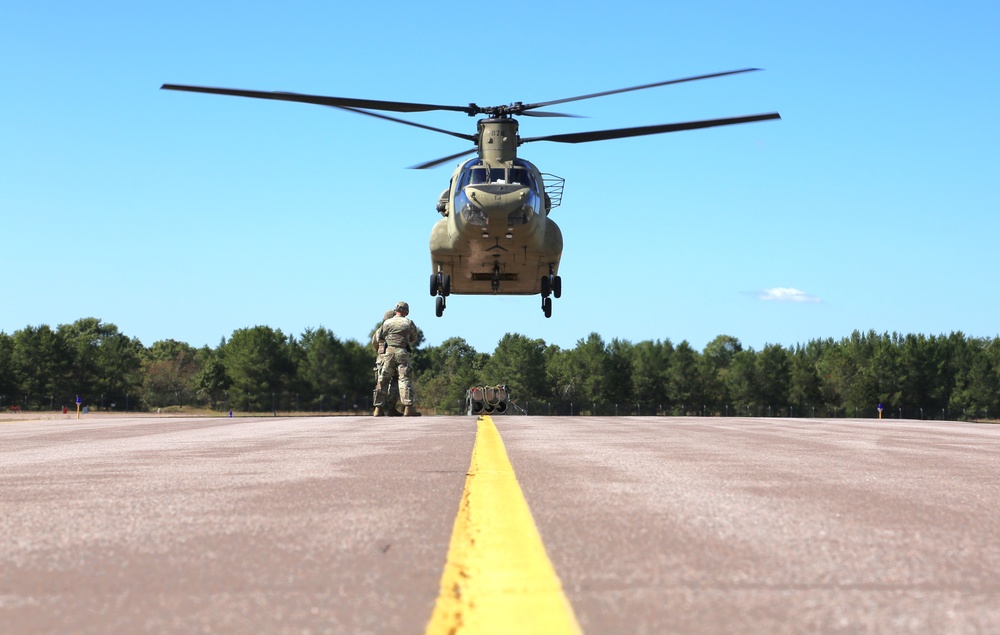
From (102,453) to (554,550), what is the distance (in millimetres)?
6597

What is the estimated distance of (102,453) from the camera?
29.8 feet

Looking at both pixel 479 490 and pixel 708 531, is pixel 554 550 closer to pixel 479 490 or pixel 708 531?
pixel 708 531

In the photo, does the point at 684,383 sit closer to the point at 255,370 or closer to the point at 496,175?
the point at 255,370

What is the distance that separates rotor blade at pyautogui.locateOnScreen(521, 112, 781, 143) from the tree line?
99747 millimetres

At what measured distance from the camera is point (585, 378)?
5635 inches

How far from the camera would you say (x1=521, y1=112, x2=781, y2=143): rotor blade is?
24469mm

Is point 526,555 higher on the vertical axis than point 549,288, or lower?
lower

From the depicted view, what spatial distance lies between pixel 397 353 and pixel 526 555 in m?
20.7

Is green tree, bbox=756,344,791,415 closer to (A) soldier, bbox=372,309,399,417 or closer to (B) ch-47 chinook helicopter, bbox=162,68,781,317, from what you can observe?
(B) ch-47 chinook helicopter, bbox=162,68,781,317

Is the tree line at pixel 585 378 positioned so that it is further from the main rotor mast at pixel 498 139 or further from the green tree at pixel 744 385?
the main rotor mast at pixel 498 139

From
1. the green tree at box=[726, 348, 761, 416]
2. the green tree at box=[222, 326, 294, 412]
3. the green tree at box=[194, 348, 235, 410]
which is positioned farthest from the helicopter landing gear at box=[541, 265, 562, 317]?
the green tree at box=[726, 348, 761, 416]

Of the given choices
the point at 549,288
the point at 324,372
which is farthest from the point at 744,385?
the point at 549,288

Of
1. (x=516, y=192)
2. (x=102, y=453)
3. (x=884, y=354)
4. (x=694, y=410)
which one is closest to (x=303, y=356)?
(x=694, y=410)

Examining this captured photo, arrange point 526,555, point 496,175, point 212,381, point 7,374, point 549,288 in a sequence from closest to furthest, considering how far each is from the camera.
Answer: point 526,555, point 496,175, point 549,288, point 7,374, point 212,381
